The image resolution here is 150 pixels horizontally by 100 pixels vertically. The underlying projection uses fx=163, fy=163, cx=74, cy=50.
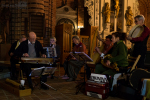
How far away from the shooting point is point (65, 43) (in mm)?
9203

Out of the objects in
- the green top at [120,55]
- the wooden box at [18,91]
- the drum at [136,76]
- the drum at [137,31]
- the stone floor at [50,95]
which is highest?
the drum at [137,31]

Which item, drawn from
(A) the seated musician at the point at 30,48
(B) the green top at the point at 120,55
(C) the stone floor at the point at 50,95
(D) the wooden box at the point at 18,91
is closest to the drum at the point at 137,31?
(B) the green top at the point at 120,55

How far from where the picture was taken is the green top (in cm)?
366

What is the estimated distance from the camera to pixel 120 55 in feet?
12.0

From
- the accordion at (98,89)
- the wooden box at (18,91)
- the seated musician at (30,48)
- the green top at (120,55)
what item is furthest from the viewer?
the seated musician at (30,48)

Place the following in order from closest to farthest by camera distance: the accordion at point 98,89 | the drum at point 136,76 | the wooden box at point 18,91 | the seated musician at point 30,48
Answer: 1. the drum at point 136,76
2. the accordion at point 98,89
3. the wooden box at point 18,91
4. the seated musician at point 30,48

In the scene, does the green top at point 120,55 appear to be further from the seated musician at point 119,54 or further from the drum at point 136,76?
the drum at point 136,76

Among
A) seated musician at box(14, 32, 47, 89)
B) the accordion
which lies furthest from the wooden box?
the accordion

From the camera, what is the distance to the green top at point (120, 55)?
366cm

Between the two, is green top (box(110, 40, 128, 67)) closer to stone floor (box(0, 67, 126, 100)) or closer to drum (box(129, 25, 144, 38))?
drum (box(129, 25, 144, 38))

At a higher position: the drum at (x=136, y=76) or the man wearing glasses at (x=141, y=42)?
the man wearing glasses at (x=141, y=42)

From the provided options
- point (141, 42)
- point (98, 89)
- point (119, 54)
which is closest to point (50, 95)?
point (98, 89)

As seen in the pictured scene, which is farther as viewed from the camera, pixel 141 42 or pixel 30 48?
pixel 30 48

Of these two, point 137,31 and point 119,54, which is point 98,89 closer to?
point 119,54
